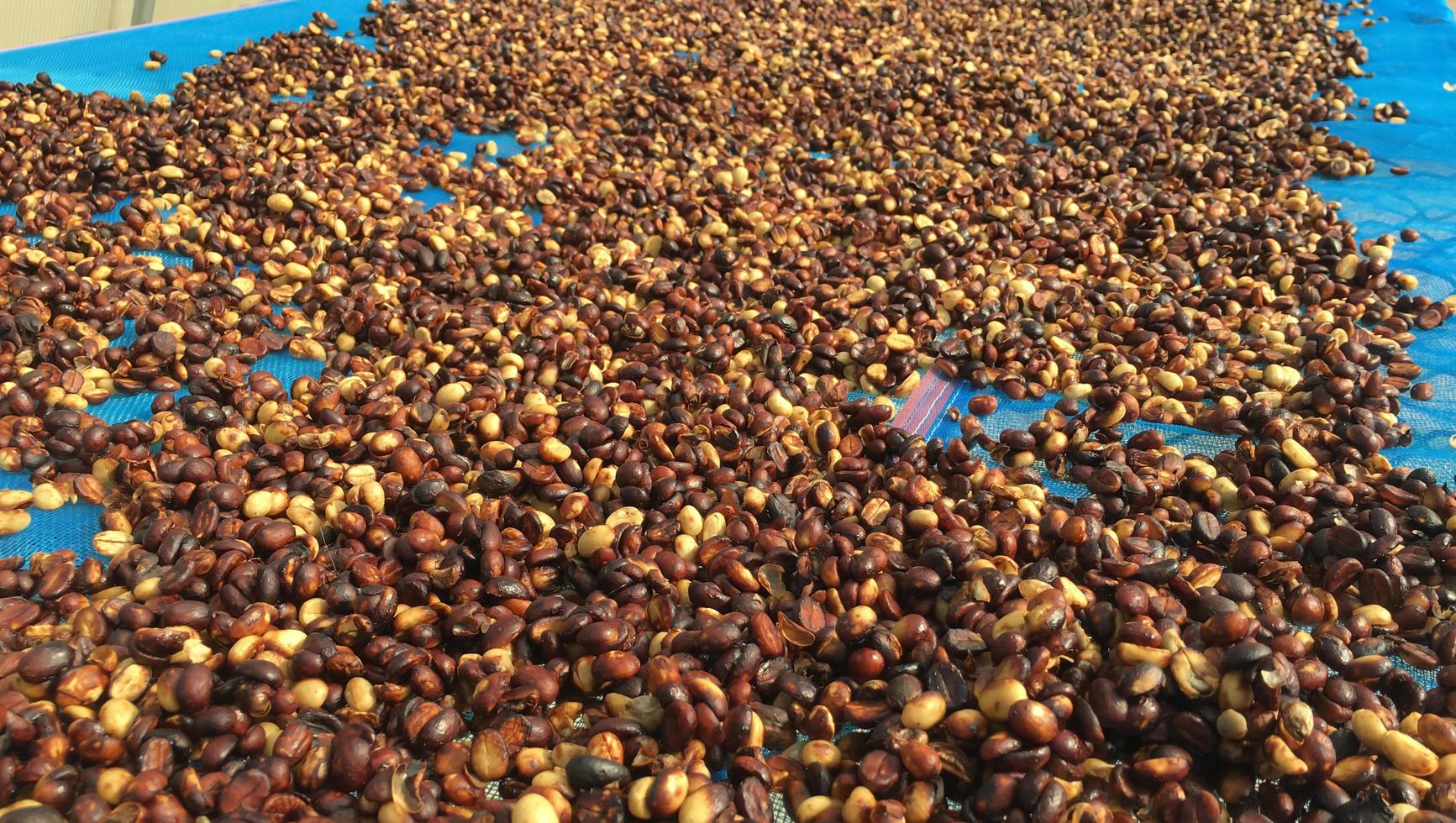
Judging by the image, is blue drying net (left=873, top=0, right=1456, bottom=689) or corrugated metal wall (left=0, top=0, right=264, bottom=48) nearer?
blue drying net (left=873, top=0, right=1456, bottom=689)

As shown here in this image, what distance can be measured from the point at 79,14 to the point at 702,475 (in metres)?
7.38

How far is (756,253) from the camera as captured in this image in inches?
147

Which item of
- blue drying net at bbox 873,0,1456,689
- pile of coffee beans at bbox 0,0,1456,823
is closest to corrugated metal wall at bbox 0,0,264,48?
pile of coffee beans at bbox 0,0,1456,823

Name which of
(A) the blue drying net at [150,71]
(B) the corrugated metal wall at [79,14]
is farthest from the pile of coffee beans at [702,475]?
(B) the corrugated metal wall at [79,14]

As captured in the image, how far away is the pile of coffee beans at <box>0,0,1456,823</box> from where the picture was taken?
175cm

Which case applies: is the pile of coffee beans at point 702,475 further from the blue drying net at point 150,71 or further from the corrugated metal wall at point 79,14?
the corrugated metal wall at point 79,14

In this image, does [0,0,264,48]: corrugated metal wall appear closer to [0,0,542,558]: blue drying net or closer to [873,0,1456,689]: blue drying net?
[0,0,542,558]: blue drying net

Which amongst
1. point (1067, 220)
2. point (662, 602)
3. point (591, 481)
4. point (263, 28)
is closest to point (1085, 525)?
point (662, 602)

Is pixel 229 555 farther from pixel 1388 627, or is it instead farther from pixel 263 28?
pixel 263 28

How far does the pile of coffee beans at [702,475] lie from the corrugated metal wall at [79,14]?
265cm

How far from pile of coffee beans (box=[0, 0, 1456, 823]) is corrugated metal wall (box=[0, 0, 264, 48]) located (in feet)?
8.68

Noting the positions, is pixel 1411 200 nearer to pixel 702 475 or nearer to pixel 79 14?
pixel 702 475

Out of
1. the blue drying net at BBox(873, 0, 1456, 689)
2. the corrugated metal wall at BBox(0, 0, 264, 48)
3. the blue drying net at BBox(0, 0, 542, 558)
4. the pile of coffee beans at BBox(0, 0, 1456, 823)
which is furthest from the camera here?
the corrugated metal wall at BBox(0, 0, 264, 48)

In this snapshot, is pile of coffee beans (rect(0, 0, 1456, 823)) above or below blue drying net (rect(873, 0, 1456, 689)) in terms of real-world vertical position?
below
